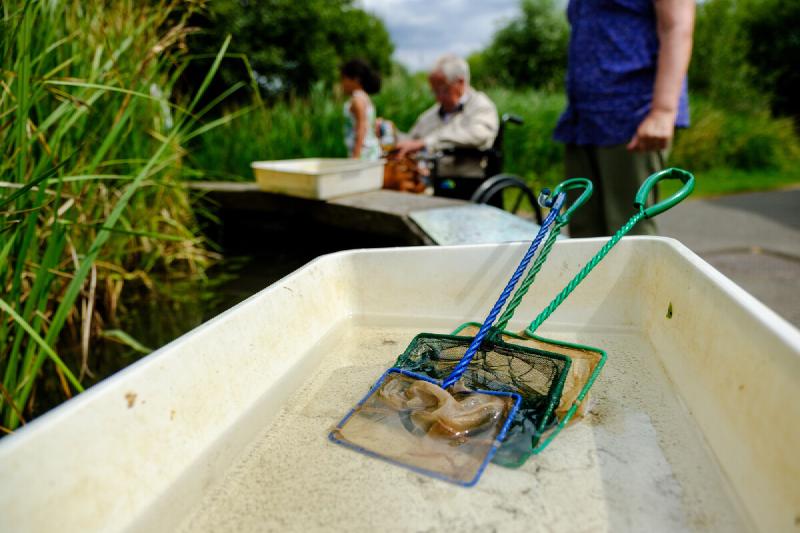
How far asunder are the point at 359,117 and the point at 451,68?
107cm

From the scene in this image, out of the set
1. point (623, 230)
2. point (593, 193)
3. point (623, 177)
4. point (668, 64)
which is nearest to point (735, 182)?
point (593, 193)

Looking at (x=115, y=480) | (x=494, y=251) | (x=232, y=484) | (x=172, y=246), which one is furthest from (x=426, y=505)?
(x=172, y=246)

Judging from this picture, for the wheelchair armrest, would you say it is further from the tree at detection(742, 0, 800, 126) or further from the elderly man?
the tree at detection(742, 0, 800, 126)

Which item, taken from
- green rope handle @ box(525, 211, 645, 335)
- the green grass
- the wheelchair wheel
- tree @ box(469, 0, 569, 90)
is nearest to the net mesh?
green rope handle @ box(525, 211, 645, 335)

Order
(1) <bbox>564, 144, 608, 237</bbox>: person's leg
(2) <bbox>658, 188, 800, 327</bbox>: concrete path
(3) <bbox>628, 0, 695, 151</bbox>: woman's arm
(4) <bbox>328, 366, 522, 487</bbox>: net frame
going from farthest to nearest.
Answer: (2) <bbox>658, 188, 800, 327</bbox>: concrete path → (1) <bbox>564, 144, 608, 237</bbox>: person's leg → (3) <bbox>628, 0, 695, 151</bbox>: woman's arm → (4) <bbox>328, 366, 522, 487</bbox>: net frame

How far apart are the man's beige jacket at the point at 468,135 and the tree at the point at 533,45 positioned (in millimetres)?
17875

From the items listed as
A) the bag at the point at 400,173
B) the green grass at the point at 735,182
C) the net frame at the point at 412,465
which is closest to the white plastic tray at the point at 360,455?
the net frame at the point at 412,465

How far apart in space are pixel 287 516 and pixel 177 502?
0.59 ft

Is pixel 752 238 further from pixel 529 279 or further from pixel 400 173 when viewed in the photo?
pixel 529 279

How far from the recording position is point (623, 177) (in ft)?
7.23

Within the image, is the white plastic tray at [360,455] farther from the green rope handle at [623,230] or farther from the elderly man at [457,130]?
the elderly man at [457,130]

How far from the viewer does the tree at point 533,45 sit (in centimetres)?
2117

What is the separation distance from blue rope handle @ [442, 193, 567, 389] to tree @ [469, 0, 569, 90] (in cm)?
2064

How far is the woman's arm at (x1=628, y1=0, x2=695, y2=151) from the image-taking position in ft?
6.34
